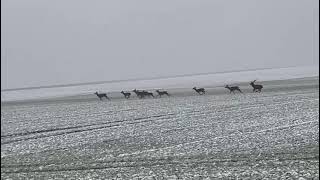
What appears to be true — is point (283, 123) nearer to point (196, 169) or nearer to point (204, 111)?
point (204, 111)

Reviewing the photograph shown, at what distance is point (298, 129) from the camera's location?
23938 mm

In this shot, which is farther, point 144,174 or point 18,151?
point 18,151

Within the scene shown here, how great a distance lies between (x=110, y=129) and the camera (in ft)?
96.0

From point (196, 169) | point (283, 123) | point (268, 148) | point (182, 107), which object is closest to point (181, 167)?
point (196, 169)

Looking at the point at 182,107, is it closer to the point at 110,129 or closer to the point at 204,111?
the point at 204,111

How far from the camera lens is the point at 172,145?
21.6m

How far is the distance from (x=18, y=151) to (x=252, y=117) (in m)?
15.9

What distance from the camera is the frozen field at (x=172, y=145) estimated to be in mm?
15461

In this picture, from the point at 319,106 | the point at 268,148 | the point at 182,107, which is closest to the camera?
the point at 268,148

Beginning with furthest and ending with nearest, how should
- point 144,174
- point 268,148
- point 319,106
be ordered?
point 319,106 < point 268,148 < point 144,174

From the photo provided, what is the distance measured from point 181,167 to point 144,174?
5.03 feet

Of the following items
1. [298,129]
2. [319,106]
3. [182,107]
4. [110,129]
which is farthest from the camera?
[182,107]

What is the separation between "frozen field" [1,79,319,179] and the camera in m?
15.5

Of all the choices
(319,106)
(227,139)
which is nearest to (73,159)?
(227,139)
